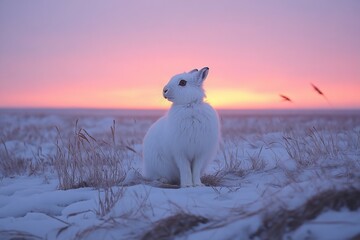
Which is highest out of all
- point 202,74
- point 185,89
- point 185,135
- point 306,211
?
point 202,74

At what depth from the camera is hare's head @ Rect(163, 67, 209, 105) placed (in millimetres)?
5328

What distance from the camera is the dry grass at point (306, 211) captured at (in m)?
2.59

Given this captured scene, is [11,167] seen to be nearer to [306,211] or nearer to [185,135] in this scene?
[185,135]

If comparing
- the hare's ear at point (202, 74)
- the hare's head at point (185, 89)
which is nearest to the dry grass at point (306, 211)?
the hare's head at point (185, 89)

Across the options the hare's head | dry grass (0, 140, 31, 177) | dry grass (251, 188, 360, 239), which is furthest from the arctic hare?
dry grass (0, 140, 31, 177)

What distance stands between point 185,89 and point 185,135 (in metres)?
0.70

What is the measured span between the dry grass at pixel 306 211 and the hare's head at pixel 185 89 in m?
2.86

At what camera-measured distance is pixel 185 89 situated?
17.5ft

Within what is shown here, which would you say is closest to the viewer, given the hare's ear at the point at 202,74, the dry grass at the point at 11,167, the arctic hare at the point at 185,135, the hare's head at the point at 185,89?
the arctic hare at the point at 185,135

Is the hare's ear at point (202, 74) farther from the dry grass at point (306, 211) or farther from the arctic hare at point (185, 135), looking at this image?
the dry grass at point (306, 211)

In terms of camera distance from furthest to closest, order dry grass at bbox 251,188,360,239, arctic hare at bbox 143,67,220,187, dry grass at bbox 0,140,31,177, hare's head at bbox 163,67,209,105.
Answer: dry grass at bbox 0,140,31,177
hare's head at bbox 163,67,209,105
arctic hare at bbox 143,67,220,187
dry grass at bbox 251,188,360,239

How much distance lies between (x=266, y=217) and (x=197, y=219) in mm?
573

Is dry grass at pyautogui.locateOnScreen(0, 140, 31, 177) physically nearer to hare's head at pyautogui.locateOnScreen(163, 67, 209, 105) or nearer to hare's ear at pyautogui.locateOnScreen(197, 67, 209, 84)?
hare's head at pyautogui.locateOnScreen(163, 67, 209, 105)

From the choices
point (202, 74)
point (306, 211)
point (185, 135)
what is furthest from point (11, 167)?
point (306, 211)
